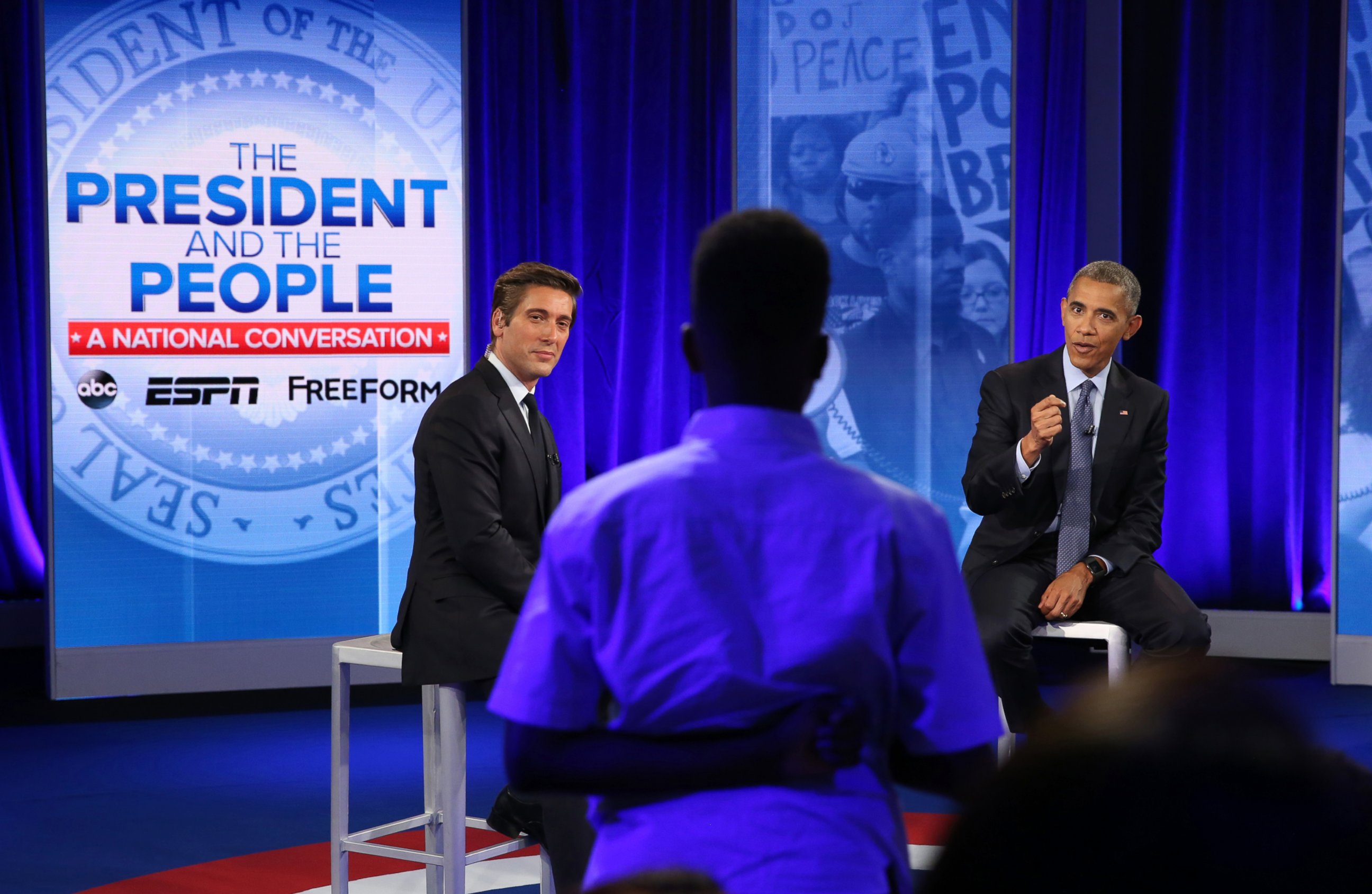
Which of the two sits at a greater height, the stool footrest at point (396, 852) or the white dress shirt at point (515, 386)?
the white dress shirt at point (515, 386)

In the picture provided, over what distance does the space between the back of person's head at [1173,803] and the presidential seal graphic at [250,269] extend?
4933mm

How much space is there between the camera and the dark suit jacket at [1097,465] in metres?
3.28

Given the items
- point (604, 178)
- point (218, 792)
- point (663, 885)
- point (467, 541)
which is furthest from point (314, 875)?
point (604, 178)

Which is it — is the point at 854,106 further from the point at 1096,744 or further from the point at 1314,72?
the point at 1096,744

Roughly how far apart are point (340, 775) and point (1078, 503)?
5.92 feet

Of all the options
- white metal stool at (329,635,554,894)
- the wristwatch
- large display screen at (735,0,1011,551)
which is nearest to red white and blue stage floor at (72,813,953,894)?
white metal stool at (329,635,554,894)

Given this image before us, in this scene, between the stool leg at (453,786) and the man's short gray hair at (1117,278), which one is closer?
the stool leg at (453,786)

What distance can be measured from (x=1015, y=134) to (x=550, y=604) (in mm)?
4679

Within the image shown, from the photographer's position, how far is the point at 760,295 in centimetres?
108

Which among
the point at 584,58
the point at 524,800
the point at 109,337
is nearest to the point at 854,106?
the point at 584,58

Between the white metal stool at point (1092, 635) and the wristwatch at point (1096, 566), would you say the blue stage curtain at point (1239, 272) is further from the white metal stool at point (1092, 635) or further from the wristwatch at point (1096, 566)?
the white metal stool at point (1092, 635)

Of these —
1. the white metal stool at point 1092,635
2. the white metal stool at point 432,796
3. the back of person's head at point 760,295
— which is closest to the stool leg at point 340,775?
the white metal stool at point 432,796

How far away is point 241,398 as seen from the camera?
5.00 meters

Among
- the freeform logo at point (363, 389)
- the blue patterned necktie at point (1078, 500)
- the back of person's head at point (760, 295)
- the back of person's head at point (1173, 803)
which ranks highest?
the back of person's head at point (760, 295)
